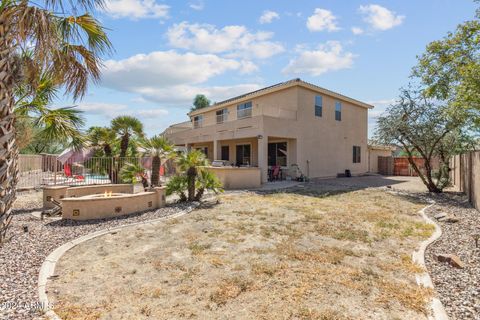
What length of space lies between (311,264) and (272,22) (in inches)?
445

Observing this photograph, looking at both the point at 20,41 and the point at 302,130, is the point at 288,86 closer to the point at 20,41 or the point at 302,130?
the point at 302,130

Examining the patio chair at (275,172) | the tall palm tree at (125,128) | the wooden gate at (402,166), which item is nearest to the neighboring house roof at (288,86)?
the patio chair at (275,172)

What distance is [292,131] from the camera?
732 inches

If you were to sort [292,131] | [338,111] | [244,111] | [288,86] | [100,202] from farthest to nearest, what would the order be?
[338,111]
[244,111]
[288,86]
[292,131]
[100,202]

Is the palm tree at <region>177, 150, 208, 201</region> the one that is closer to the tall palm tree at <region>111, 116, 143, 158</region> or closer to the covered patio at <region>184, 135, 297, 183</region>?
the tall palm tree at <region>111, 116, 143, 158</region>

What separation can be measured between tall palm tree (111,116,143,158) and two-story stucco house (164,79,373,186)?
6.69 meters

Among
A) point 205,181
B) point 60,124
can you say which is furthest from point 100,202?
point 205,181

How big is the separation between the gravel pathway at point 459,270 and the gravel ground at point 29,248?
5.30m

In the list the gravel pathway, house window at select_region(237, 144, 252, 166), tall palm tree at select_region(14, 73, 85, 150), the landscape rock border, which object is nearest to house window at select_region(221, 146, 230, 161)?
house window at select_region(237, 144, 252, 166)

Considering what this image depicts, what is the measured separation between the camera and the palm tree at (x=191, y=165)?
10461 millimetres

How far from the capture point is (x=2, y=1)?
167 inches

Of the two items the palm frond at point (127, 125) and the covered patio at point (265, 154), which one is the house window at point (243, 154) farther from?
the palm frond at point (127, 125)

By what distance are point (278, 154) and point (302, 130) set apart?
270 cm

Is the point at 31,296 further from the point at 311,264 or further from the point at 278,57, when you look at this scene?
the point at 278,57
